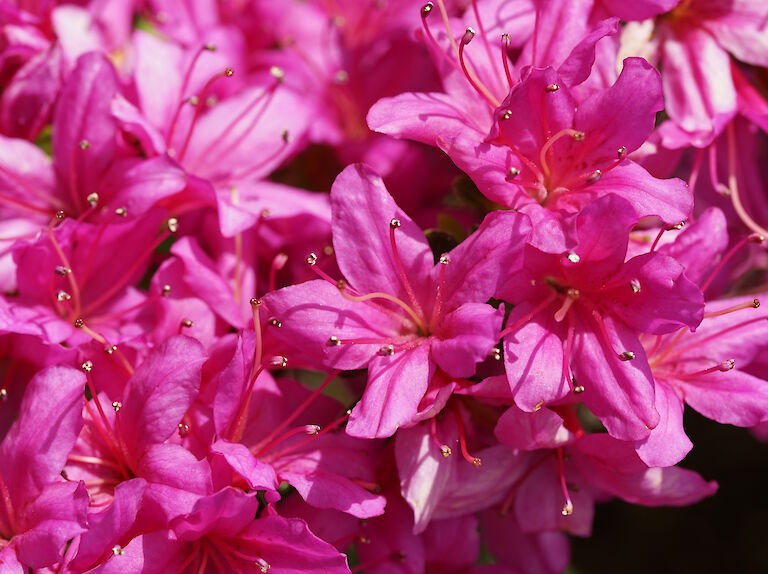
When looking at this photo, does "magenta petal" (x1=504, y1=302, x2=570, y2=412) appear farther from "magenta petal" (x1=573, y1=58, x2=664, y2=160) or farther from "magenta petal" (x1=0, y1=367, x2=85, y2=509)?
"magenta petal" (x1=0, y1=367, x2=85, y2=509)

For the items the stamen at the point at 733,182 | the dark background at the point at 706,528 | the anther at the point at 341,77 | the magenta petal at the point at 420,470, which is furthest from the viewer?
the dark background at the point at 706,528

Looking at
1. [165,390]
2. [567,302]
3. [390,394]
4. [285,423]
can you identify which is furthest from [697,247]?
[165,390]

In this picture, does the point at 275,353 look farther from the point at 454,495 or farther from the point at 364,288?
the point at 454,495

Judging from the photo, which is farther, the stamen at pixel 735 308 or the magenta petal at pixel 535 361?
the stamen at pixel 735 308

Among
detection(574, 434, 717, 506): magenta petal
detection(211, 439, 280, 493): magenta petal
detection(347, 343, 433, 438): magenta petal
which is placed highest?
detection(347, 343, 433, 438): magenta petal

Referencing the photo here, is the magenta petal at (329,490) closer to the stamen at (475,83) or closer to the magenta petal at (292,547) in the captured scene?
the magenta petal at (292,547)

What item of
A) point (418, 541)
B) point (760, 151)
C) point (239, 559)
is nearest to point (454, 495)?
point (418, 541)

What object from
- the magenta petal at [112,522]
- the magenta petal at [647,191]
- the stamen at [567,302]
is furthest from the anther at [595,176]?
the magenta petal at [112,522]

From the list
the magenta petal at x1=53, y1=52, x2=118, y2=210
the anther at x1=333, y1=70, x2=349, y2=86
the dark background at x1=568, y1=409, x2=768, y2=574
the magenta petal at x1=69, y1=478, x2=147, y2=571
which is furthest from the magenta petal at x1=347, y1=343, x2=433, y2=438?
the dark background at x1=568, y1=409, x2=768, y2=574
